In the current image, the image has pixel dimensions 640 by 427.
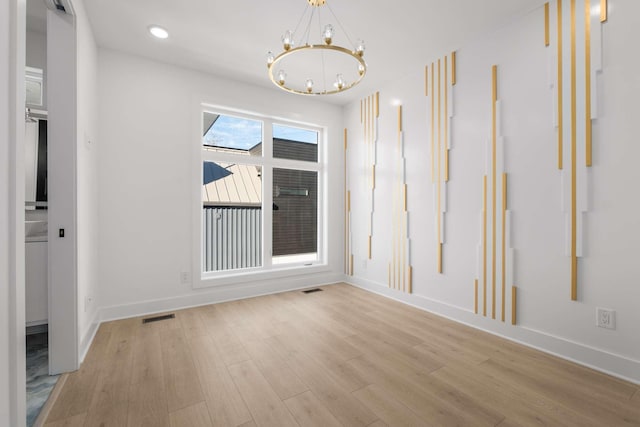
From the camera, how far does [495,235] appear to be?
8.71 feet

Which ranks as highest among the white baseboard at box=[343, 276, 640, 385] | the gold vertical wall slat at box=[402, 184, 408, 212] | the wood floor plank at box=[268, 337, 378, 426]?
the gold vertical wall slat at box=[402, 184, 408, 212]

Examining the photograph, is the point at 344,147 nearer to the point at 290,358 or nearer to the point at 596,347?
the point at 290,358

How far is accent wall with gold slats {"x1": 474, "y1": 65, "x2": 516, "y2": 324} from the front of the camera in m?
2.57

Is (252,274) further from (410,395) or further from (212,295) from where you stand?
(410,395)

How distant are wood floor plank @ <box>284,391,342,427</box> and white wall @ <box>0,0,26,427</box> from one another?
1.16m

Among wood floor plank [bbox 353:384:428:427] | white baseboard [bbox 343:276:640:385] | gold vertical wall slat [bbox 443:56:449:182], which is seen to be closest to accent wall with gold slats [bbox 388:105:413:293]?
white baseboard [bbox 343:276:640:385]

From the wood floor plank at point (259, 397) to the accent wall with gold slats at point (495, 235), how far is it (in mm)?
2083

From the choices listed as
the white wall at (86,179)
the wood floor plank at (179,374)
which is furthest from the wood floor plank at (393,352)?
the white wall at (86,179)

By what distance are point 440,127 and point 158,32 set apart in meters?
2.97

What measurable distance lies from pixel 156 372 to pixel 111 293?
4.69ft

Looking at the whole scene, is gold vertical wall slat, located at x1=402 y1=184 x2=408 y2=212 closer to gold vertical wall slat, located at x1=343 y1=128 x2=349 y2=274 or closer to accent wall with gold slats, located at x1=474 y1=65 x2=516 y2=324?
accent wall with gold slats, located at x1=474 y1=65 x2=516 y2=324

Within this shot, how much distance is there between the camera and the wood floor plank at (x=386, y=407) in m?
1.55

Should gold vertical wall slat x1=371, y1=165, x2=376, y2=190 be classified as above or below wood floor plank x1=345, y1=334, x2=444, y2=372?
above

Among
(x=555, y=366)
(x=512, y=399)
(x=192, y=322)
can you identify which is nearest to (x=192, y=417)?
(x=192, y=322)
